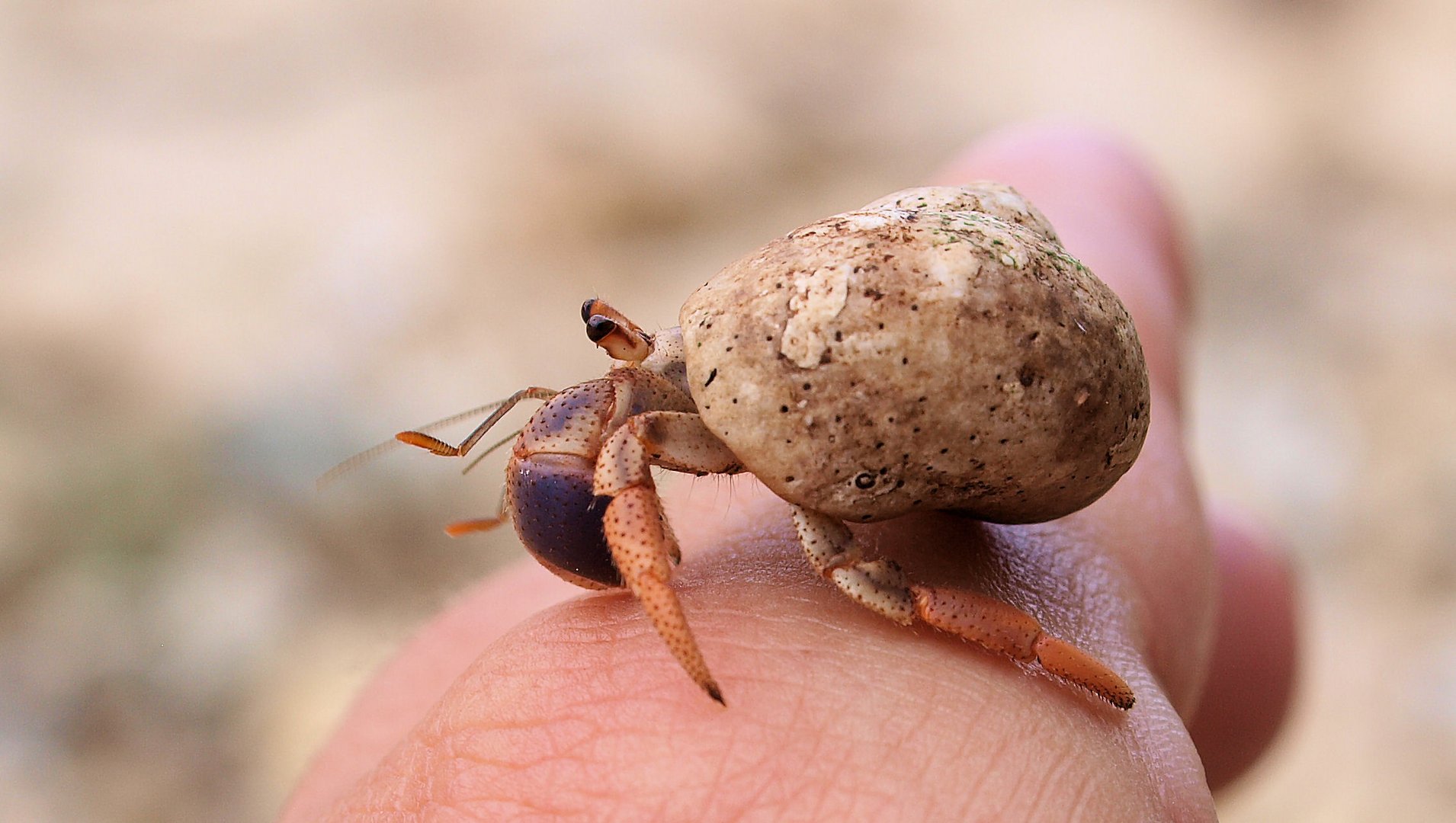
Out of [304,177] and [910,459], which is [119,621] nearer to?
[304,177]

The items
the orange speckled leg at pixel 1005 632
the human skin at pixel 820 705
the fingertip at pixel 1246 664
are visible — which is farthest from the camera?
the fingertip at pixel 1246 664

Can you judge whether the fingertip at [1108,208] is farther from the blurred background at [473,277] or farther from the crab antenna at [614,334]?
the blurred background at [473,277]

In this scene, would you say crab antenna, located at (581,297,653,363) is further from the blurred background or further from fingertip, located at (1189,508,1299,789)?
fingertip, located at (1189,508,1299,789)

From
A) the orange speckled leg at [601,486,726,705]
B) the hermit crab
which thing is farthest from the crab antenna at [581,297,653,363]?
the orange speckled leg at [601,486,726,705]

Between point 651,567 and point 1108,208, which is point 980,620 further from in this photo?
point 1108,208

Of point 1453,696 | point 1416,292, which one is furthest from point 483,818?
point 1416,292

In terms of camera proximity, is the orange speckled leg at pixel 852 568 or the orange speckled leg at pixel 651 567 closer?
the orange speckled leg at pixel 651 567

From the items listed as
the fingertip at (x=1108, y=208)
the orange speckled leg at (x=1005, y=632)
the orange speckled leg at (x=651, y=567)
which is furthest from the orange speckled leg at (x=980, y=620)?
the fingertip at (x=1108, y=208)
